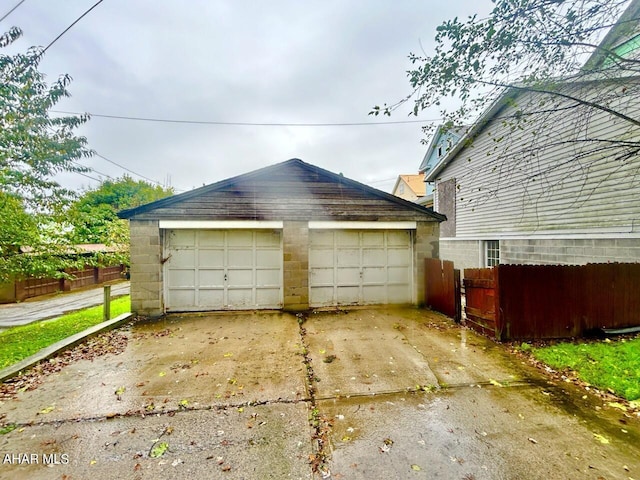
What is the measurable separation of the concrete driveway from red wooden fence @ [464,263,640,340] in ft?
2.53

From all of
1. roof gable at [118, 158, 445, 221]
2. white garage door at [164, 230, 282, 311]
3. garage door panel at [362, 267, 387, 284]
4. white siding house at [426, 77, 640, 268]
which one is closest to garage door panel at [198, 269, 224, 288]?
white garage door at [164, 230, 282, 311]

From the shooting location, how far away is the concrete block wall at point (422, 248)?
8078 millimetres

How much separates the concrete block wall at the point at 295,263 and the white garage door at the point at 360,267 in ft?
1.21

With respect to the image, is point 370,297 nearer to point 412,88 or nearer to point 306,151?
point 412,88

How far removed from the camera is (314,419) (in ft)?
9.77

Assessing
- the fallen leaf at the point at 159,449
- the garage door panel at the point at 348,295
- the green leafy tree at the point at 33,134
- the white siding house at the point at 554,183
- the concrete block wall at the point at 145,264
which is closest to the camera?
the fallen leaf at the point at 159,449

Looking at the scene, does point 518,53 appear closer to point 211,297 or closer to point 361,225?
point 361,225

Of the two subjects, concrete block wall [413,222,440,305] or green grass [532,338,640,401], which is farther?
concrete block wall [413,222,440,305]

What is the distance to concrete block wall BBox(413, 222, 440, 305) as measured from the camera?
808 centimetres

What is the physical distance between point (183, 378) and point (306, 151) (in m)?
26.6

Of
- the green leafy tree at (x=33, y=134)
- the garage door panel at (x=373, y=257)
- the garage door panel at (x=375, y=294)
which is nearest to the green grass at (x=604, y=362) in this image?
the garage door panel at (x=375, y=294)

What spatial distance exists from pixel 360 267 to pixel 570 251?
573 cm

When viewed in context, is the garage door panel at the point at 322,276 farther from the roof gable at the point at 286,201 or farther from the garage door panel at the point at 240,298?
the garage door panel at the point at 240,298

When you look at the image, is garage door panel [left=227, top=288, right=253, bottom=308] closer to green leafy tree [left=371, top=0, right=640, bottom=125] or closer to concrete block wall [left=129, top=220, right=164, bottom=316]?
concrete block wall [left=129, top=220, right=164, bottom=316]
